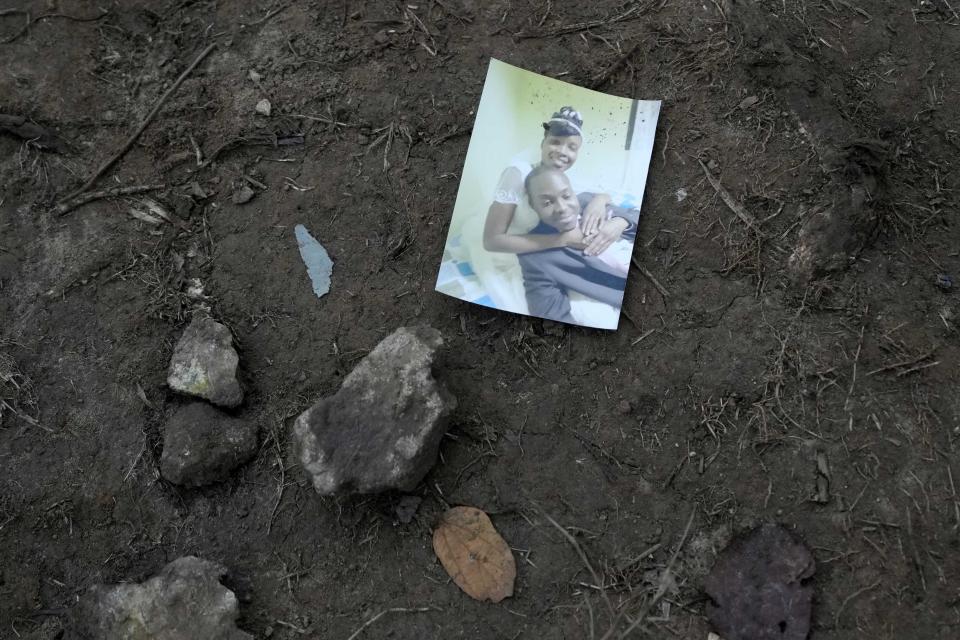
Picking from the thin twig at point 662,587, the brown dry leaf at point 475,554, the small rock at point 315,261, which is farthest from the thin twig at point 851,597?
the small rock at point 315,261

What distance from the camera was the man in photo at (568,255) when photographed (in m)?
1.74

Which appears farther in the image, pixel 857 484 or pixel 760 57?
pixel 760 57

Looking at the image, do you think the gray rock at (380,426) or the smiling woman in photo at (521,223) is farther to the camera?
the smiling woman in photo at (521,223)

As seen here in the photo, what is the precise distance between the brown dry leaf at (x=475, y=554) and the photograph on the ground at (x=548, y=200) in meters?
0.50

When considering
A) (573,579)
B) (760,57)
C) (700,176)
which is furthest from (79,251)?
(760,57)

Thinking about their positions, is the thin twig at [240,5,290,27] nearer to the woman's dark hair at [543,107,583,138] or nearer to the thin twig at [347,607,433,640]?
the woman's dark hair at [543,107,583,138]

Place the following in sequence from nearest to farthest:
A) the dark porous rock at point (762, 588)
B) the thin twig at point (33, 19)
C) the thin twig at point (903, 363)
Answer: the dark porous rock at point (762, 588) → the thin twig at point (903, 363) → the thin twig at point (33, 19)

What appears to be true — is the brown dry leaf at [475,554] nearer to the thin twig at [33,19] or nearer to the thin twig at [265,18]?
the thin twig at [265,18]

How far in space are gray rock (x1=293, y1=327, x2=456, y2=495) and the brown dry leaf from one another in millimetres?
133

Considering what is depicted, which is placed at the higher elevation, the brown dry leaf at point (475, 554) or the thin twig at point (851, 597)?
the thin twig at point (851, 597)

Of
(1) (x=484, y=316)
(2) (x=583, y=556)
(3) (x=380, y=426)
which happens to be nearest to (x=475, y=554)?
(2) (x=583, y=556)

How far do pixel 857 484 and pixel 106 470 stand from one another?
1689 mm

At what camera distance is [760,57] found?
70.9 inches

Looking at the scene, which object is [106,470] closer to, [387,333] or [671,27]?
[387,333]
